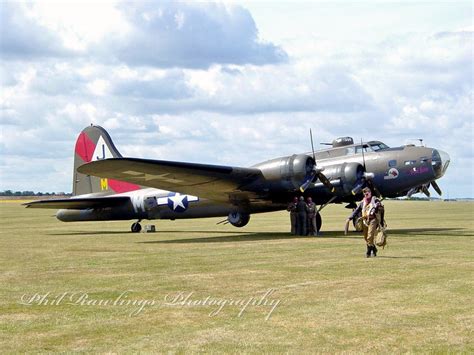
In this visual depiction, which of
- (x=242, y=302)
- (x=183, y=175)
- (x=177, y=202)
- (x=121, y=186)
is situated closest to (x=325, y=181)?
(x=183, y=175)

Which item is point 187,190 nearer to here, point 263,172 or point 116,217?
point 263,172

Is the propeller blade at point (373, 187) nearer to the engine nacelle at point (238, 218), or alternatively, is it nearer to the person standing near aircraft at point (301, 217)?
the person standing near aircraft at point (301, 217)

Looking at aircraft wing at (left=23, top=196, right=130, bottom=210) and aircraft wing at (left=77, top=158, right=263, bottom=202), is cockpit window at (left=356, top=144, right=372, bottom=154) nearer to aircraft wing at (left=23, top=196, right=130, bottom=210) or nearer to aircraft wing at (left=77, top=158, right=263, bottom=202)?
aircraft wing at (left=77, top=158, right=263, bottom=202)

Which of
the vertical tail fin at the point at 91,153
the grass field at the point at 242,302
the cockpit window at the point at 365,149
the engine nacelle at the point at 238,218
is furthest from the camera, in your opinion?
the vertical tail fin at the point at 91,153

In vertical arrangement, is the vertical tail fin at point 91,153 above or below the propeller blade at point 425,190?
above

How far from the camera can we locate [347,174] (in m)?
24.4

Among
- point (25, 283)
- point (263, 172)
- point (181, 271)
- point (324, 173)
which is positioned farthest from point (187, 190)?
A: point (25, 283)

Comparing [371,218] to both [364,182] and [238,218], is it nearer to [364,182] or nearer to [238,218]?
[364,182]

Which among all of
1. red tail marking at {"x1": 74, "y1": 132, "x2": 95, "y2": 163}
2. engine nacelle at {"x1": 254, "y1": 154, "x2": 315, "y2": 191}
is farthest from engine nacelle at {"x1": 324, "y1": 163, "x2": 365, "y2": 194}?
red tail marking at {"x1": 74, "y1": 132, "x2": 95, "y2": 163}

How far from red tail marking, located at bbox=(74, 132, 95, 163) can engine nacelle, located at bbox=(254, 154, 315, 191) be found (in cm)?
1087

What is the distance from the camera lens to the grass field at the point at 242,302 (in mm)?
7637

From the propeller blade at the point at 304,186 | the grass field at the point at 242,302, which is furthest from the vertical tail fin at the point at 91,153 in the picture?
the grass field at the point at 242,302

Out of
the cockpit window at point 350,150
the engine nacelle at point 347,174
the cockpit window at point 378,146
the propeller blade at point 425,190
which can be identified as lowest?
the propeller blade at point 425,190

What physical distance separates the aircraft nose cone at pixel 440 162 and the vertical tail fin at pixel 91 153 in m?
14.5
